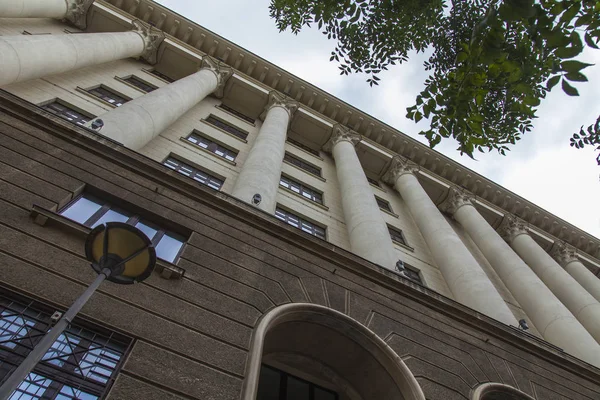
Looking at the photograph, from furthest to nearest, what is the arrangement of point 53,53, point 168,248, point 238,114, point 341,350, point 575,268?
point 575,268 < point 238,114 < point 53,53 < point 341,350 < point 168,248

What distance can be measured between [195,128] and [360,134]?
14724 millimetres

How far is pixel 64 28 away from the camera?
2489 centimetres

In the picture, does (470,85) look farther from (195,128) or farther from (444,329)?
(195,128)

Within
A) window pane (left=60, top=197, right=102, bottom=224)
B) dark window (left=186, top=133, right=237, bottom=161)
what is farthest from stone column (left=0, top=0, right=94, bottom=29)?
window pane (left=60, top=197, right=102, bottom=224)

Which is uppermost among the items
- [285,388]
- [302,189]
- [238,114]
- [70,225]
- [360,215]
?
[238,114]

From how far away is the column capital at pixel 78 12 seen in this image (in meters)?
24.9

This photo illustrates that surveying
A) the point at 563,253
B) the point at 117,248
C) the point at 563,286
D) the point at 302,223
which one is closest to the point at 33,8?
the point at 302,223

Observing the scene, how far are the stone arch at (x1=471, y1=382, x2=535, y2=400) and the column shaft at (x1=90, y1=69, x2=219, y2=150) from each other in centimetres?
1279

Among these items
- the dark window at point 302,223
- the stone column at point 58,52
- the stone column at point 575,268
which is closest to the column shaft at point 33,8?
the stone column at point 58,52

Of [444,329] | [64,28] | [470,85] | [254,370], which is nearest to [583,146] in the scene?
[470,85]

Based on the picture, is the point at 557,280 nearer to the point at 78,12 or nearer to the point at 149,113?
the point at 149,113

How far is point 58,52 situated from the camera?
16.7 m

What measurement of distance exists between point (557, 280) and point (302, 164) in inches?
644

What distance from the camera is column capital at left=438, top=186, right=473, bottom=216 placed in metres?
28.6
